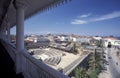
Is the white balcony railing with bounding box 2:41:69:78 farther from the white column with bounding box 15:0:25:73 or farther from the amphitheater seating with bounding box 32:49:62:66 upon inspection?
the amphitheater seating with bounding box 32:49:62:66

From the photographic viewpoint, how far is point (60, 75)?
120cm

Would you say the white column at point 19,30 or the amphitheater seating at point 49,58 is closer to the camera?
the white column at point 19,30

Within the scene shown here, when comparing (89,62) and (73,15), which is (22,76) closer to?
(89,62)

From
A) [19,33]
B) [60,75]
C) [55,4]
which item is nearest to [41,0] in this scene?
[55,4]

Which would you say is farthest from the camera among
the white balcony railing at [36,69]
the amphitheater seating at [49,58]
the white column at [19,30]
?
the amphitheater seating at [49,58]

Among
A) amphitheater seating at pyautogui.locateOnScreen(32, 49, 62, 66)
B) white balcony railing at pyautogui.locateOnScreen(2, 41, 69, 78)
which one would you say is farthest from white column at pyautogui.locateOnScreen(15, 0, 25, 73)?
amphitheater seating at pyautogui.locateOnScreen(32, 49, 62, 66)

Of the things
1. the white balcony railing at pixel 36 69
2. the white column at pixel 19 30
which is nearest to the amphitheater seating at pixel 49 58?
the white column at pixel 19 30

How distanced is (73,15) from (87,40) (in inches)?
488

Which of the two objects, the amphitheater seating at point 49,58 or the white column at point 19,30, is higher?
the white column at point 19,30

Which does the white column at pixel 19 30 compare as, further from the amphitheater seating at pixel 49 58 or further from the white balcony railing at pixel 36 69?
the amphitheater seating at pixel 49 58

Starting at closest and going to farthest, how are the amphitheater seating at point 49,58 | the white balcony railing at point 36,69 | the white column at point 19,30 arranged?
the white balcony railing at point 36,69
the white column at point 19,30
the amphitheater seating at point 49,58

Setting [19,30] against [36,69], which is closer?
[36,69]

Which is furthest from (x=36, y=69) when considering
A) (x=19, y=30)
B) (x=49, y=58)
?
(x=49, y=58)

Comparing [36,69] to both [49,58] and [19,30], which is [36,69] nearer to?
[19,30]
